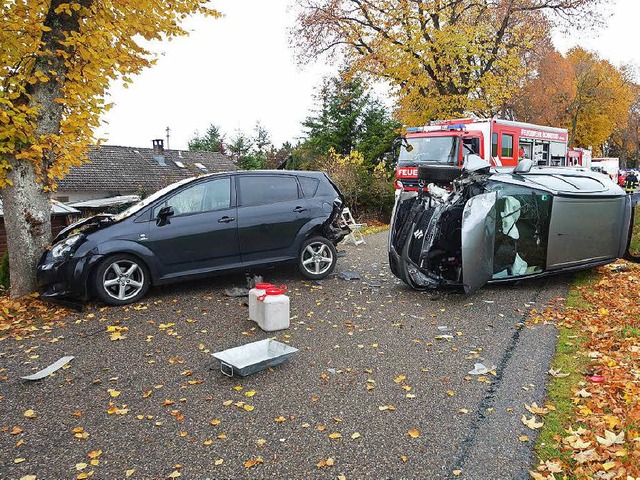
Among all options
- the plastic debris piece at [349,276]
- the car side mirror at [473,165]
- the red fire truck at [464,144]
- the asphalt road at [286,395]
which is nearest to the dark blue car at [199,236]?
the plastic debris piece at [349,276]

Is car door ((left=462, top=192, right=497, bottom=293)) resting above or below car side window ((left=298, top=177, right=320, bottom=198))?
below

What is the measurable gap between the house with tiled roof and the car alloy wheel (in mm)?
20120

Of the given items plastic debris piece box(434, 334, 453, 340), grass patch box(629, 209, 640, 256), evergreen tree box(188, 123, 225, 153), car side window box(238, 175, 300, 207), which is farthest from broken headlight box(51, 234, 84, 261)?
evergreen tree box(188, 123, 225, 153)

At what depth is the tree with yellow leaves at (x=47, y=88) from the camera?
6.20 meters

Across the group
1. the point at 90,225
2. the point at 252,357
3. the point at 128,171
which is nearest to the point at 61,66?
the point at 90,225

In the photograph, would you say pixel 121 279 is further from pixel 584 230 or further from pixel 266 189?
pixel 584 230

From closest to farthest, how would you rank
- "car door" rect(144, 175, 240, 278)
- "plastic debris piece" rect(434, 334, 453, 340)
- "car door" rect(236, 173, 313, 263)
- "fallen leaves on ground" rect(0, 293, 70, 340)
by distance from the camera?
"plastic debris piece" rect(434, 334, 453, 340)
"fallen leaves on ground" rect(0, 293, 70, 340)
"car door" rect(144, 175, 240, 278)
"car door" rect(236, 173, 313, 263)

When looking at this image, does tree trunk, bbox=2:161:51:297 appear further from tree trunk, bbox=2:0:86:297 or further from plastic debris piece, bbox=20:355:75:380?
plastic debris piece, bbox=20:355:75:380

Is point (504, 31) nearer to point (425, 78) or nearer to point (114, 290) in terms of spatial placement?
point (425, 78)

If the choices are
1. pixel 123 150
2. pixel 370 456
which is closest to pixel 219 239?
pixel 370 456

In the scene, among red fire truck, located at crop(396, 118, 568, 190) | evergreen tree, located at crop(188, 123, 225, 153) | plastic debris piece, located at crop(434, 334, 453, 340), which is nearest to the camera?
plastic debris piece, located at crop(434, 334, 453, 340)

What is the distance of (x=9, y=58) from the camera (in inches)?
241

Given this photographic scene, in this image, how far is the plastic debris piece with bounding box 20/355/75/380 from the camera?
13.9 ft

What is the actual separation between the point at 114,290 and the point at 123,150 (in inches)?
1249
